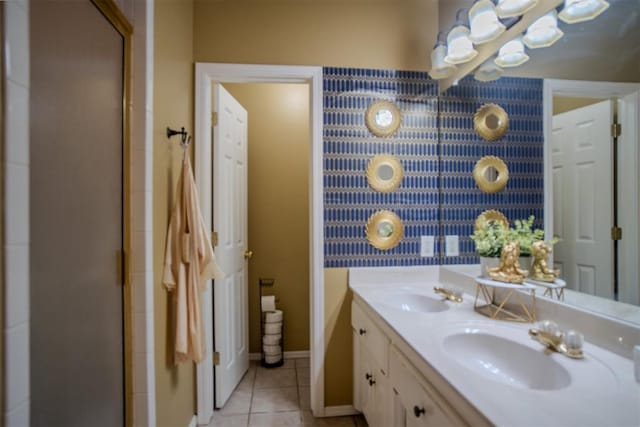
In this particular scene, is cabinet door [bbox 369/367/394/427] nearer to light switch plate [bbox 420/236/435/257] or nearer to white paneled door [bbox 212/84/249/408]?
light switch plate [bbox 420/236/435/257]

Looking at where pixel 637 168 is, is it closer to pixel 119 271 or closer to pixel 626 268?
pixel 626 268

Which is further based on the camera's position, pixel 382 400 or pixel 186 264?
pixel 186 264

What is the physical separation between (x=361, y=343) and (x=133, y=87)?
169 centimetres

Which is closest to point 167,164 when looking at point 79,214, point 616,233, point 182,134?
point 182,134

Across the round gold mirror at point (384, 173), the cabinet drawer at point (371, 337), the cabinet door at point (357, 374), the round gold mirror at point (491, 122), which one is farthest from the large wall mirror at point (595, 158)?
the cabinet door at point (357, 374)

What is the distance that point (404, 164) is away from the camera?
201 centimetres

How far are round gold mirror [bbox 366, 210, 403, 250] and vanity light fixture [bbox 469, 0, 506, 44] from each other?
1045 millimetres

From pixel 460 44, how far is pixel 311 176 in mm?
1082

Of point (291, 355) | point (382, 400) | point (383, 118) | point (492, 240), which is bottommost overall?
point (291, 355)

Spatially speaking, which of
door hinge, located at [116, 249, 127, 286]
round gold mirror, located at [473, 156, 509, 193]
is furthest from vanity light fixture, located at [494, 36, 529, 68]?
door hinge, located at [116, 249, 127, 286]

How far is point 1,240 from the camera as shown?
0.62 metres

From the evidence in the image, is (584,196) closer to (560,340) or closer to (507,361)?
(560,340)

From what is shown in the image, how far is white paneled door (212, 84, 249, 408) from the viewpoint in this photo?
2.02 meters

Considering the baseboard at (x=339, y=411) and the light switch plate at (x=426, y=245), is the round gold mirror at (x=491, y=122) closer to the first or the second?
the light switch plate at (x=426, y=245)
